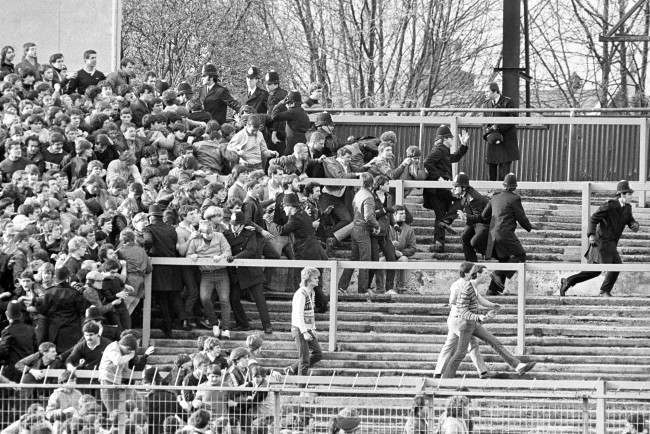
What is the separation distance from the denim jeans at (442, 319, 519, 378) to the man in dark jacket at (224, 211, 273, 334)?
2679 mm

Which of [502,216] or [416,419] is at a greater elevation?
[502,216]

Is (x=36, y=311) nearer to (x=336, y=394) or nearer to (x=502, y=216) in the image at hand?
(x=336, y=394)

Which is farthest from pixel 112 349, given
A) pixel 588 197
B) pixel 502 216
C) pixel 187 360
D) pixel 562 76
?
pixel 562 76

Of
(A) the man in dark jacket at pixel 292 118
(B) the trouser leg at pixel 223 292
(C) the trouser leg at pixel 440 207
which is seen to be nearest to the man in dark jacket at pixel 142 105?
(A) the man in dark jacket at pixel 292 118

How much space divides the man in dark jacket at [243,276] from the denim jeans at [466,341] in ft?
8.79

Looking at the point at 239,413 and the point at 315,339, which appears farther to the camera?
the point at 315,339

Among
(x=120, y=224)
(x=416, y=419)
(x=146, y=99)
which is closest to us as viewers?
(x=416, y=419)

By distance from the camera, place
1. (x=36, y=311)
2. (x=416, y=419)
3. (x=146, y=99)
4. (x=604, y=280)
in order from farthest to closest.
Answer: (x=146, y=99), (x=604, y=280), (x=36, y=311), (x=416, y=419)

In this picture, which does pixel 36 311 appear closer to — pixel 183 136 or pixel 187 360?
pixel 187 360

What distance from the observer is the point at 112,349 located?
19812mm

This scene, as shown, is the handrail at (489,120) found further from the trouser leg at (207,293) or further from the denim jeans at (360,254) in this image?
the trouser leg at (207,293)

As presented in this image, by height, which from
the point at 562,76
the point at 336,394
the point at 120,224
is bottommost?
the point at 336,394

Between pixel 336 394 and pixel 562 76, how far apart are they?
3087 cm

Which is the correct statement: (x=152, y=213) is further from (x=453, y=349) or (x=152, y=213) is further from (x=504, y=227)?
(x=504, y=227)
